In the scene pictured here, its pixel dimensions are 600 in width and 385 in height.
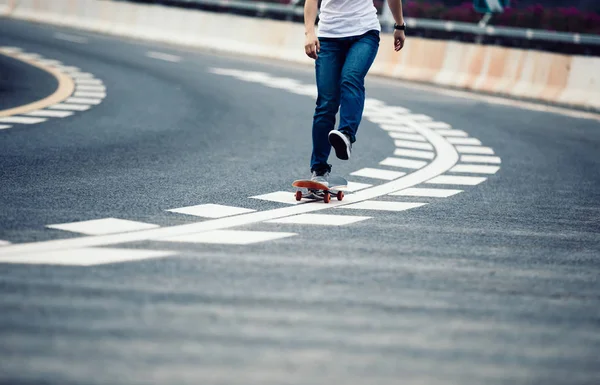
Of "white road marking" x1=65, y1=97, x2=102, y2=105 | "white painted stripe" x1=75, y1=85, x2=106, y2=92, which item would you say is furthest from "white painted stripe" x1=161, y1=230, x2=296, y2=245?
"white painted stripe" x1=75, y1=85, x2=106, y2=92

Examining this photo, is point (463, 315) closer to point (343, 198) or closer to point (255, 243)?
point (255, 243)

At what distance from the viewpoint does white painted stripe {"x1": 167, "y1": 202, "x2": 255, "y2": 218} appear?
7484 millimetres

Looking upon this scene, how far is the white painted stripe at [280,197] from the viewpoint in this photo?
827cm

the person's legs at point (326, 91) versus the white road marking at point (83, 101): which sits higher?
the person's legs at point (326, 91)

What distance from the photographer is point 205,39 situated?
1161 inches

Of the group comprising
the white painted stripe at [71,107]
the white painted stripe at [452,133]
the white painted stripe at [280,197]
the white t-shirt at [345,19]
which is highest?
the white t-shirt at [345,19]

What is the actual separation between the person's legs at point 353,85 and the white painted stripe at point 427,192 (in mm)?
737

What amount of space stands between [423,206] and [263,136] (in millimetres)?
4512

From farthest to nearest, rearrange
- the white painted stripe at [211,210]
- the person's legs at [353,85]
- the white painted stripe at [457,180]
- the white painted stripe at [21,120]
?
the white painted stripe at [21,120]
the white painted stripe at [457,180]
the person's legs at [353,85]
the white painted stripe at [211,210]

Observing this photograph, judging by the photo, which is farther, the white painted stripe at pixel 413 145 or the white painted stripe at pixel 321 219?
the white painted stripe at pixel 413 145

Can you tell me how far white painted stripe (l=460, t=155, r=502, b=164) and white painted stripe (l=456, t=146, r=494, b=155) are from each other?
1.09 ft

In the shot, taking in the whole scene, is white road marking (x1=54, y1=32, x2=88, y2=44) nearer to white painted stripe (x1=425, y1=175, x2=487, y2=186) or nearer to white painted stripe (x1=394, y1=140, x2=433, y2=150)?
Answer: white painted stripe (x1=394, y1=140, x2=433, y2=150)

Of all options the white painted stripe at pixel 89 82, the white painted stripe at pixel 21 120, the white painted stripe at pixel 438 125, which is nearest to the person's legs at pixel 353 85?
the white painted stripe at pixel 21 120

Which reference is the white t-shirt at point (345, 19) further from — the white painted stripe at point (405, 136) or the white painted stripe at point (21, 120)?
the white painted stripe at point (21, 120)
